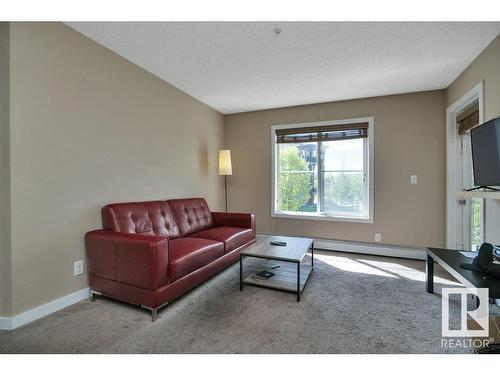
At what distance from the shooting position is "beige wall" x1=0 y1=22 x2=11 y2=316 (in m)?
1.66

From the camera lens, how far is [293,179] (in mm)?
4176

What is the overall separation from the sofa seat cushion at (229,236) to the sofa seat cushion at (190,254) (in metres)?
0.12

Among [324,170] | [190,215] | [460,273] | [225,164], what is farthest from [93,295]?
[324,170]

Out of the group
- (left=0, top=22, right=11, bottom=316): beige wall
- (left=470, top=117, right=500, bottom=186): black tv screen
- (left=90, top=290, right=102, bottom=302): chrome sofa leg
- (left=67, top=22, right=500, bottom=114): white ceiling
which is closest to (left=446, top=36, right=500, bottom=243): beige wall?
(left=67, top=22, right=500, bottom=114): white ceiling

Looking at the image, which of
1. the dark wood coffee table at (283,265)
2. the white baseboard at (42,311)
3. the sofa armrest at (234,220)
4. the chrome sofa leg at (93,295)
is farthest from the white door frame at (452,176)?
the white baseboard at (42,311)

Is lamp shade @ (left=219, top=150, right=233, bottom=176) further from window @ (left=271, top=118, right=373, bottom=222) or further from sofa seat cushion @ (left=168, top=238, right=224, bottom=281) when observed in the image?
sofa seat cushion @ (left=168, top=238, right=224, bottom=281)

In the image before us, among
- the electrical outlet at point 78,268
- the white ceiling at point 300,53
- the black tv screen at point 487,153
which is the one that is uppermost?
the white ceiling at point 300,53

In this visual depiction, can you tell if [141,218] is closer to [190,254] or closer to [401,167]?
[190,254]

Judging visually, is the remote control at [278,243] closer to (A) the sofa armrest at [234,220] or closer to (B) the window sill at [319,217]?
Result: (A) the sofa armrest at [234,220]

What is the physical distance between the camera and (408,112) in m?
3.39

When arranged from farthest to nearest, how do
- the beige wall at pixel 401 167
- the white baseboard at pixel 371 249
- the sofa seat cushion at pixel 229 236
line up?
the white baseboard at pixel 371 249, the beige wall at pixel 401 167, the sofa seat cushion at pixel 229 236

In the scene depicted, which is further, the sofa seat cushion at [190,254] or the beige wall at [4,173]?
the sofa seat cushion at [190,254]

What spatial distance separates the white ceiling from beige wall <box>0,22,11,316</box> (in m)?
0.60

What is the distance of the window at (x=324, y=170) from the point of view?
3660mm
